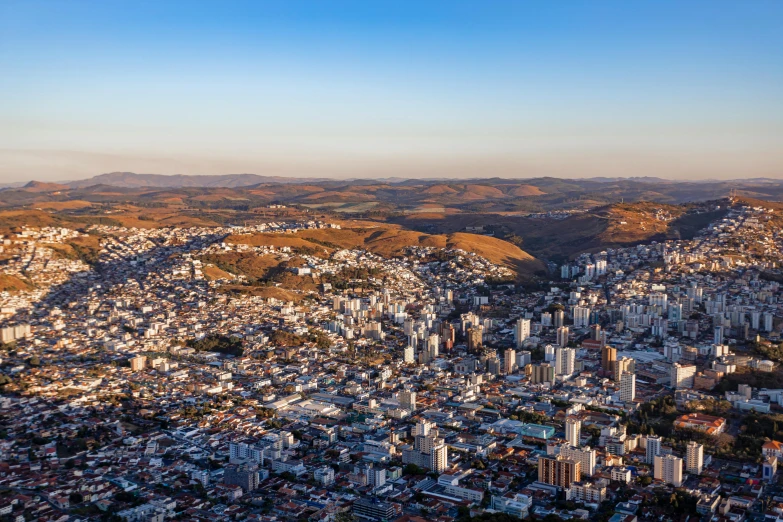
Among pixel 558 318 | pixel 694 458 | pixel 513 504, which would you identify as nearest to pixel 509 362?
pixel 558 318

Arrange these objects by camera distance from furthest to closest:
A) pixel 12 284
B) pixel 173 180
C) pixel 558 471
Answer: pixel 173 180
pixel 12 284
pixel 558 471

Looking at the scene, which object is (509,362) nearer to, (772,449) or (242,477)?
(772,449)

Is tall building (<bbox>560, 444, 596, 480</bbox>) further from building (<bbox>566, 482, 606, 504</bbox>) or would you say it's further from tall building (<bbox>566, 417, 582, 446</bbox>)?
tall building (<bbox>566, 417, 582, 446</bbox>)

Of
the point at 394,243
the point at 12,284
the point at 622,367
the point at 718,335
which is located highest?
the point at 394,243

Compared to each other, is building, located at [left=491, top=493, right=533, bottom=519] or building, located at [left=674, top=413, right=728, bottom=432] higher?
building, located at [left=674, top=413, right=728, bottom=432]

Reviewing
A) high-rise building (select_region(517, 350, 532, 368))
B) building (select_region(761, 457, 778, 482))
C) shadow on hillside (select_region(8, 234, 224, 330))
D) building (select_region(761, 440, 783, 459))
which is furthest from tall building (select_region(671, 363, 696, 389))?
shadow on hillside (select_region(8, 234, 224, 330))

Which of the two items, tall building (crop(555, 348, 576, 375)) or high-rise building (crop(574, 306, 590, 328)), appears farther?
high-rise building (crop(574, 306, 590, 328))
